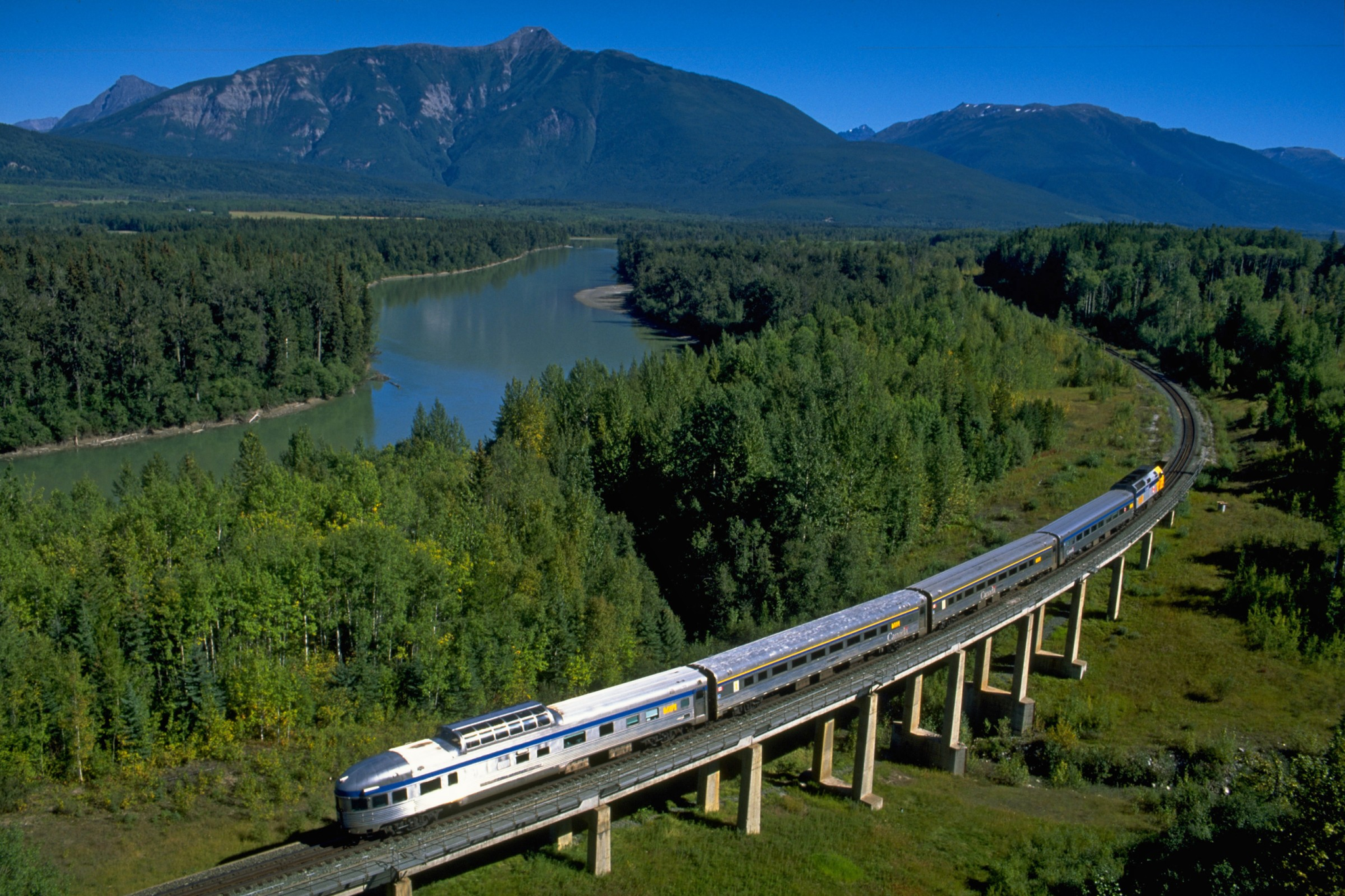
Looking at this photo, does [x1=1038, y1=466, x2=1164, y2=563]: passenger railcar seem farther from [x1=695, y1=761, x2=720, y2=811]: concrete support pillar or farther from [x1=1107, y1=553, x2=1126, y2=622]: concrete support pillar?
[x1=695, y1=761, x2=720, y2=811]: concrete support pillar

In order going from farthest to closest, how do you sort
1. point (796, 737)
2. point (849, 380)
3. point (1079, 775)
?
point (849, 380), point (796, 737), point (1079, 775)

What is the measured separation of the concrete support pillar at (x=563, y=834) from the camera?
22.4 metres

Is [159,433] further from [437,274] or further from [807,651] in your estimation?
[437,274]

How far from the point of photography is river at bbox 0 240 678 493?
214 feet

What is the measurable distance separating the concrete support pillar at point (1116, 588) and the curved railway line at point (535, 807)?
387 inches

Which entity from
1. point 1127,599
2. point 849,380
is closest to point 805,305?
point 849,380

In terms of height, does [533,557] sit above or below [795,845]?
above

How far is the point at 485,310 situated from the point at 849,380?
76658 millimetres

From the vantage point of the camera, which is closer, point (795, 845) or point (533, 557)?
point (795, 845)

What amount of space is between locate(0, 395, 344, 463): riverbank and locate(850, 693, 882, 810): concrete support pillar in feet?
199

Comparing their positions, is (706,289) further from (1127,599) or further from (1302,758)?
(1302,758)

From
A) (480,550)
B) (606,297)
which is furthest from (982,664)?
(606,297)

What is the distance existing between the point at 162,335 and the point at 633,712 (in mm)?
66614

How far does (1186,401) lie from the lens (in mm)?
70438
